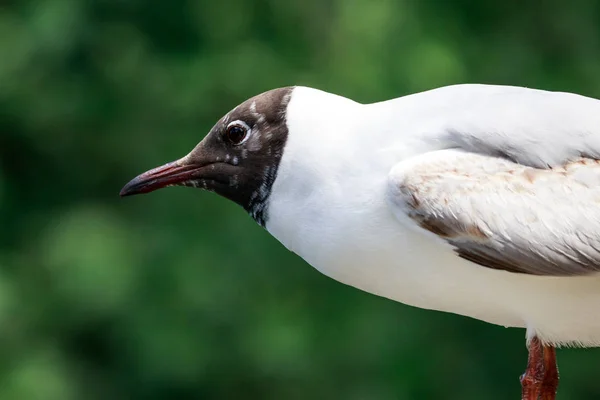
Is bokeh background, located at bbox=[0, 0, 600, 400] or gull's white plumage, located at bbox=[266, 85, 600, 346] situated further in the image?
bokeh background, located at bbox=[0, 0, 600, 400]

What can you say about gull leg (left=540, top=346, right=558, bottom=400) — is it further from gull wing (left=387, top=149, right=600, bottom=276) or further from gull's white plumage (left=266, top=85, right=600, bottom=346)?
gull wing (left=387, top=149, right=600, bottom=276)

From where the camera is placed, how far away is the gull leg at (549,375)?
219 centimetres

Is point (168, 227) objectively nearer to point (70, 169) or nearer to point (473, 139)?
point (70, 169)

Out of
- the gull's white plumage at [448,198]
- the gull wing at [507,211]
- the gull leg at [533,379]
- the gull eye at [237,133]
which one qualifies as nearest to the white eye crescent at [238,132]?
the gull eye at [237,133]

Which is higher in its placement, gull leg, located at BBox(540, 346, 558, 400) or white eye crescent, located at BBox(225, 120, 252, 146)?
white eye crescent, located at BBox(225, 120, 252, 146)

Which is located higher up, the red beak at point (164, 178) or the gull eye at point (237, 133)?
the gull eye at point (237, 133)

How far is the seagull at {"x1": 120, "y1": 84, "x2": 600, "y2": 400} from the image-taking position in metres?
1.96

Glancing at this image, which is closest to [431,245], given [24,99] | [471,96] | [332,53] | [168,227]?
[471,96]

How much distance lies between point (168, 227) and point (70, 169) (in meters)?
0.66

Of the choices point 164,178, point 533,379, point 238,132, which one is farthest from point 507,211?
point 164,178

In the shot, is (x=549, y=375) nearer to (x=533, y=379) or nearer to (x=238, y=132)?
(x=533, y=379)

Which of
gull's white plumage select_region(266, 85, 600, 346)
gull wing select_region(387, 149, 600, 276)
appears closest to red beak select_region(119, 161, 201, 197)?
gull's white plumage select_region(266, 85, 600, 346)

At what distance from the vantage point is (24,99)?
4559 millimetres

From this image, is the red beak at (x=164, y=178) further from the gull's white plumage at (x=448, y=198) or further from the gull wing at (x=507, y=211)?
the gull wing at (x=507, y=211)
